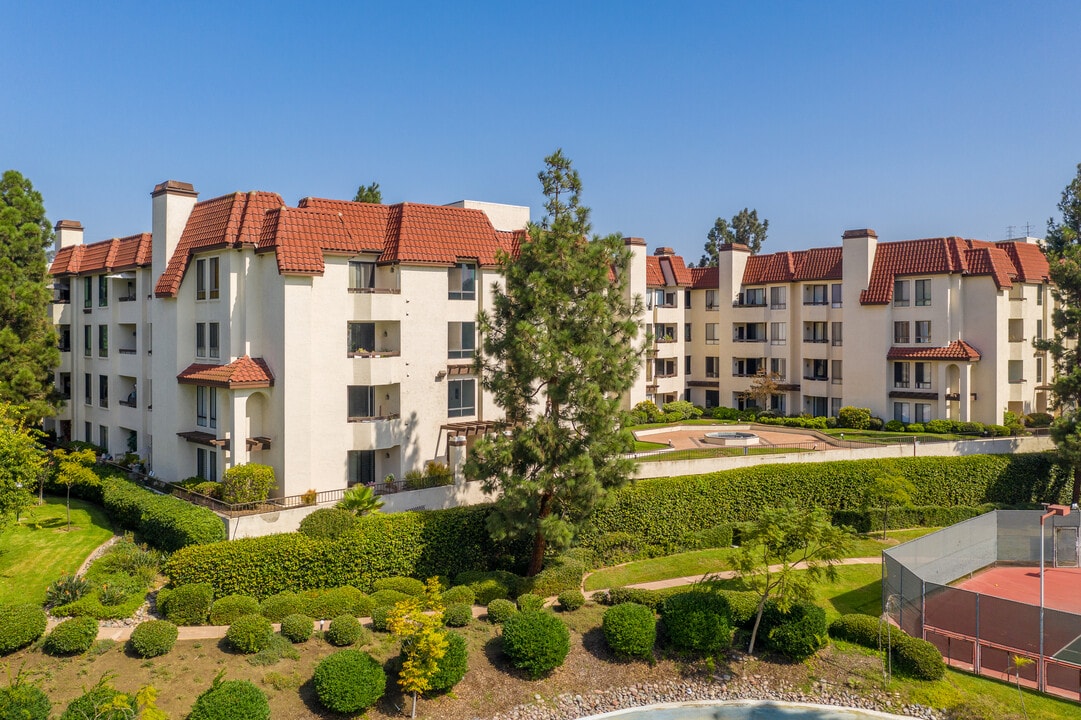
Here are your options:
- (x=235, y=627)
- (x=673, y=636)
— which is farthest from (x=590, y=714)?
(x=235, y=627)

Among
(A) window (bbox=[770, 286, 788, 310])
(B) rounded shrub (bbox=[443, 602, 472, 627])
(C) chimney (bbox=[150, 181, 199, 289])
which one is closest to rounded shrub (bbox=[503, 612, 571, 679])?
(B) rounded shrub (bbox=[443, 602, 472, 627])

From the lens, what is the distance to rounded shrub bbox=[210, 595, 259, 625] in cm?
2572

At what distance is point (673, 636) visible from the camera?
2611 cm

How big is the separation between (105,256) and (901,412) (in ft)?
168

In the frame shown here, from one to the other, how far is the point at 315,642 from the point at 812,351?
148 feet

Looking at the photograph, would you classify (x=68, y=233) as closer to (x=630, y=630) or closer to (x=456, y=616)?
(x=456, y=616)

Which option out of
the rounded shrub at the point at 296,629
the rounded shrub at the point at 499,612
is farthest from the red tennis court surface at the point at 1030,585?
the rounded shrub at the point at 296,629

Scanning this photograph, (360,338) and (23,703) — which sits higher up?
(360,338)

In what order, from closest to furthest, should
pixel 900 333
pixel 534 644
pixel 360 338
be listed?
Answer: 1. pixel 534 644
2. pixel 360 338
3. pixel 900 333

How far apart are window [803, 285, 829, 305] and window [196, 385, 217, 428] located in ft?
140

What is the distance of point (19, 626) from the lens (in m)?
23.0

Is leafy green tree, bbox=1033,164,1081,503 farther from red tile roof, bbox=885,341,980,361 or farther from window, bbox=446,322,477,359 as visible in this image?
window, bbox=446,322,477,359

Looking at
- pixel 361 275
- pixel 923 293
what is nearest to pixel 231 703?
pixel 361 275

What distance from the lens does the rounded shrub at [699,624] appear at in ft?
84.5
